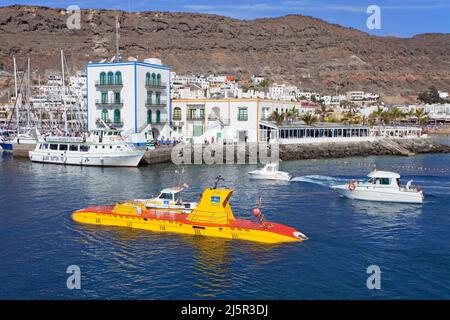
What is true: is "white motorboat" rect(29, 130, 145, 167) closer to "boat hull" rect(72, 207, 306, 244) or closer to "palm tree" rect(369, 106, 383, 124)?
"boat hull" rect(72, 207, 306, 244)

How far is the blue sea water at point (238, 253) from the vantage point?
2338 centimetres

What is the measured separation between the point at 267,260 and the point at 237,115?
56.9m

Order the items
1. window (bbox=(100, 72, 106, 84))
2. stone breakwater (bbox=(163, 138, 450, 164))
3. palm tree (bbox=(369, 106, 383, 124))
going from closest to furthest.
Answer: stone breakwater (bbox=(163, 138, 450, 164))
window (bbox=(100, 72, 106, 84))
palm tree (bbox=(369, 106, 383, 124))

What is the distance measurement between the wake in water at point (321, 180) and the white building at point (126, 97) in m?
29.3

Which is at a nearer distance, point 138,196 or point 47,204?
point 47,204

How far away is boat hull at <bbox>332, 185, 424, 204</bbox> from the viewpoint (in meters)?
42.2

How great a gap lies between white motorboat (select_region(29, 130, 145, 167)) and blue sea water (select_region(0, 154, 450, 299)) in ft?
60.7

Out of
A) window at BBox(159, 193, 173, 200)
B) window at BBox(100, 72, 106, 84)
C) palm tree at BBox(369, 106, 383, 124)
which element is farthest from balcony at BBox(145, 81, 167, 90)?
palm tree at BBox(369, 106, 383, 124)

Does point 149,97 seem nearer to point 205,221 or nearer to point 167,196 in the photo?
point 167,196

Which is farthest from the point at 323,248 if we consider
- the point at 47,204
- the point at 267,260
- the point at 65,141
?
the point at 65,141

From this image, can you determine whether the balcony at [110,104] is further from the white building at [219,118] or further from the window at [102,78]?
the white building at [219,118]
